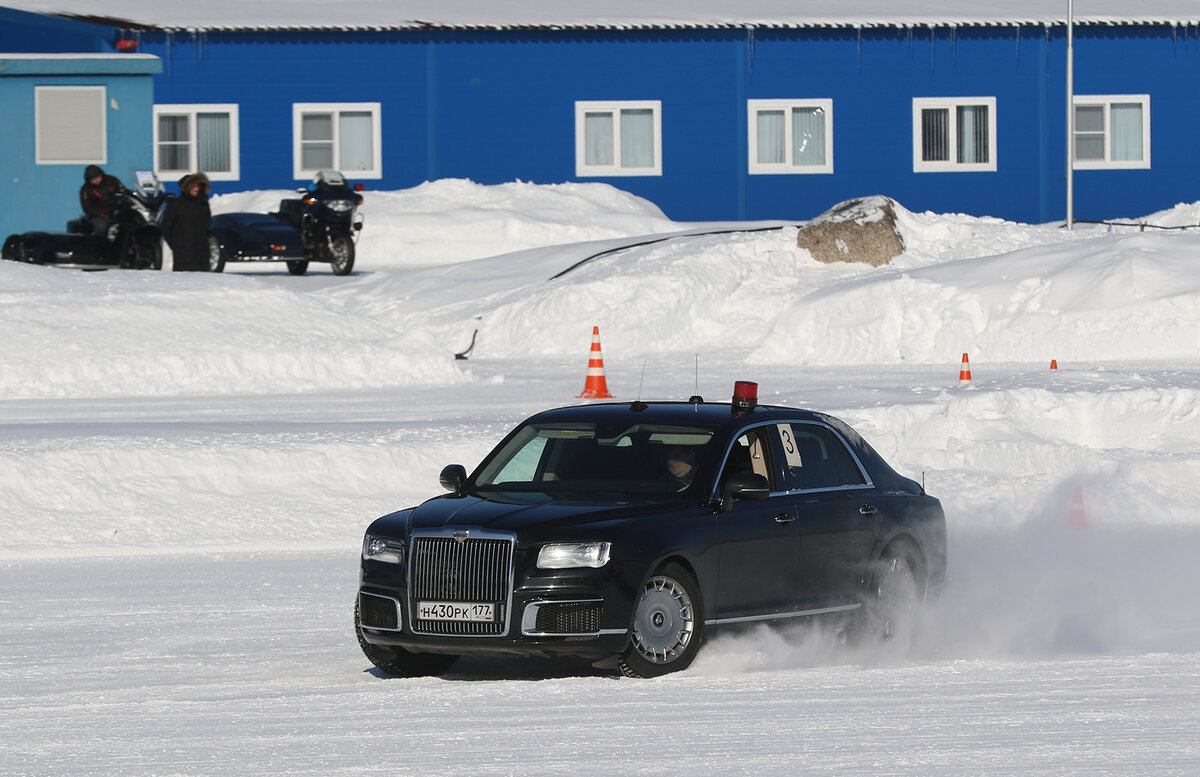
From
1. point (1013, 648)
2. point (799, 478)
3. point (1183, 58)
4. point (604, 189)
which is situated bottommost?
point (1013, 648)

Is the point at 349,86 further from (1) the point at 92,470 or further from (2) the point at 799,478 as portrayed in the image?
(2) the point at 799,478

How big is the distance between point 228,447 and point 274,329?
8.65 metres

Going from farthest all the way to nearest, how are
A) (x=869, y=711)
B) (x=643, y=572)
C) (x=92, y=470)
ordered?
(x=92, y=470)
(x=643, y=572)
(x=869, y=711)

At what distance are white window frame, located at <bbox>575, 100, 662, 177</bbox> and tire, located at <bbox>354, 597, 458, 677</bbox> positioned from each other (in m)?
31.4

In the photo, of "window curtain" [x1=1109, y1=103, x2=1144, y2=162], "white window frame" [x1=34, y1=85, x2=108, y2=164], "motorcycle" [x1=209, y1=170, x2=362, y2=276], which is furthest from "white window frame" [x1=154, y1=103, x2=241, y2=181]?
"window curtain" [x1=1109, y1=103, x2=1144, y2=162]

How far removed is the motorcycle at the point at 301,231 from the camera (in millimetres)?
30656

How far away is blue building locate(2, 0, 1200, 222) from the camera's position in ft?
129

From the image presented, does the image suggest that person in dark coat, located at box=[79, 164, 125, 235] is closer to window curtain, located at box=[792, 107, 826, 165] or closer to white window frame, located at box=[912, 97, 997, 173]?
window curtain, located at box=[792, 107, 826, 165]

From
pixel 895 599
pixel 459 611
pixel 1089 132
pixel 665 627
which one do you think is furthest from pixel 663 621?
pixel 1089 132

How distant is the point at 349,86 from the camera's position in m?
39.7

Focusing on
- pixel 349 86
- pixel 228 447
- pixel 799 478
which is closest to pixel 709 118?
pixel 349 86

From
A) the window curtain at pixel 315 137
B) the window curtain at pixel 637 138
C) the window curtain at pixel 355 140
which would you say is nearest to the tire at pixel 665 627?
the window curtain at pixel 637 138

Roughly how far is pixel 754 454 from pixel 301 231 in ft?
75.5

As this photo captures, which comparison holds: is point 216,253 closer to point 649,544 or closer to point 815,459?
point 815,459
